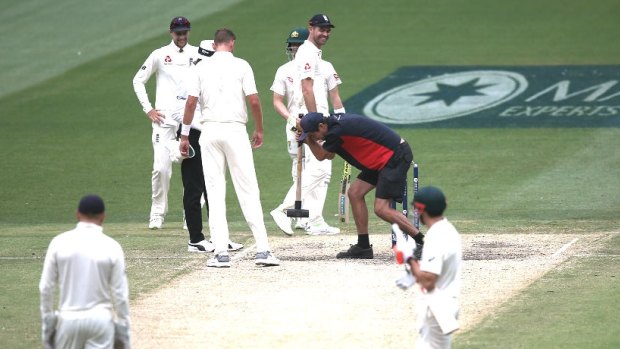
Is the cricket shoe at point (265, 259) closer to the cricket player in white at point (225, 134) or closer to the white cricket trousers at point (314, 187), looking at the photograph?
the cricket player in white at point (225, 134)

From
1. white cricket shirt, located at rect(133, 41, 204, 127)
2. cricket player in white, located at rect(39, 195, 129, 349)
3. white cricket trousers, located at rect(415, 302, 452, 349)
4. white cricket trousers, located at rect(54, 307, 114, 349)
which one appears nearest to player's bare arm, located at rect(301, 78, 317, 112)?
white cricket shirt, located at rect(133, 41, 204, 127)

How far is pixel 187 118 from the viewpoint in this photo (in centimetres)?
1334

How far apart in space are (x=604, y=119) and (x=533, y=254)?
33.3 feet

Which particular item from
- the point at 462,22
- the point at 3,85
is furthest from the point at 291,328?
the point at 462,22

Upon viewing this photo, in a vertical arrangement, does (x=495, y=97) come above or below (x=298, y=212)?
below

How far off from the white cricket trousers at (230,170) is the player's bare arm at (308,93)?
1.69m

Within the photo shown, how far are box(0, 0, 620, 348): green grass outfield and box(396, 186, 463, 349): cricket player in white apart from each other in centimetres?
184

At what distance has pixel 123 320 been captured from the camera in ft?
27.0

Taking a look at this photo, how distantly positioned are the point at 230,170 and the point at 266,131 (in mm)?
10636

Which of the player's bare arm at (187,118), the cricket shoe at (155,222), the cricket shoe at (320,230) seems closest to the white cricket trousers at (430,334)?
the player's bare arm at (187,118)

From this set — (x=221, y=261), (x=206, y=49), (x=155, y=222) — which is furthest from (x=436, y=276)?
(x=155, y=222)

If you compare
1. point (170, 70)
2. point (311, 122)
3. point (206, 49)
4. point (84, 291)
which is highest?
point (206, 49)

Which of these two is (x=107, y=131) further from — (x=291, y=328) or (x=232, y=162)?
(x=291, y=328)

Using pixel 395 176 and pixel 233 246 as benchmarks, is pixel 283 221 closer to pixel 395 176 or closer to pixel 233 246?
pixel 233 246
